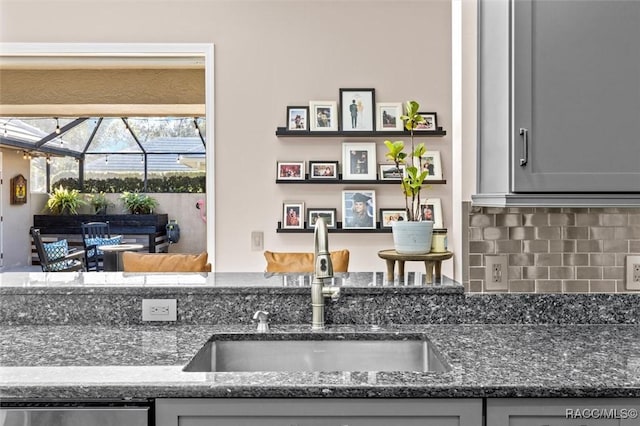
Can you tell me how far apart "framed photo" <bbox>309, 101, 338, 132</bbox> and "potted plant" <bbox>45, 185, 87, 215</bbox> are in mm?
8009

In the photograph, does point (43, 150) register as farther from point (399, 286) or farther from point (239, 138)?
point (399, 286)

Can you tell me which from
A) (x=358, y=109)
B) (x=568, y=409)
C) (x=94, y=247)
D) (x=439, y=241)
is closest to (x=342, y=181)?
(x=358, y=109)

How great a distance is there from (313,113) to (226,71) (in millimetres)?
680

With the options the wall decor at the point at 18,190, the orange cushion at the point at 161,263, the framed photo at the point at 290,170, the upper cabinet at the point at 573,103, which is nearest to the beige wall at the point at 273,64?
the framed photo at the point at 290,170

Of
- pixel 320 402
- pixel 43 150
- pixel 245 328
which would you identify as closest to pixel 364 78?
pixel 245 328

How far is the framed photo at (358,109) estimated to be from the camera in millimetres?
3721

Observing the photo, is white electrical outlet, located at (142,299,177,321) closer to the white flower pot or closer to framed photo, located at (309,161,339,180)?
the white flower pot

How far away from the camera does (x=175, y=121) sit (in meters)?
9.95

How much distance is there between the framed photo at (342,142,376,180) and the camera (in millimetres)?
3717

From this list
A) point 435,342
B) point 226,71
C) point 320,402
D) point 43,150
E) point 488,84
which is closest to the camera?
point 320,402

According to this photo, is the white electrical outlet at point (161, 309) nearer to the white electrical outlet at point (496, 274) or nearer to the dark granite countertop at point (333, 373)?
the dark granite countertop at point (333, 373)

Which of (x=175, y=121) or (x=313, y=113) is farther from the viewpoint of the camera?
(x=175, y=121)

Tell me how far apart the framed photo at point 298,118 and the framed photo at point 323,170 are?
26cm

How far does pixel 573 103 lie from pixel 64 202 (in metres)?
10.3
